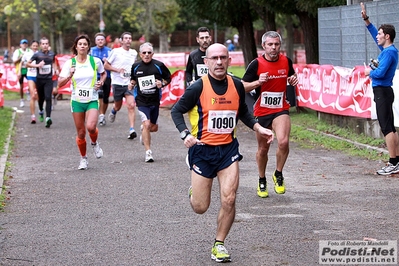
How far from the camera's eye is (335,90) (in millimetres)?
16953

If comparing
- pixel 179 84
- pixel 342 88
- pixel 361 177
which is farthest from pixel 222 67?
pixel 179 84

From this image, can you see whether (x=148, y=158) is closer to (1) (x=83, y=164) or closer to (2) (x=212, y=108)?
(1) (x=83, y=164)

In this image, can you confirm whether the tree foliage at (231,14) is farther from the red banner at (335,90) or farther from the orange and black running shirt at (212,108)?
the orange and black running shirt at (212,108)

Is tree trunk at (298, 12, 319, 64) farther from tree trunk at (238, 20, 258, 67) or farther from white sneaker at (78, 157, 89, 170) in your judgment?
white sneaker at (78, 157, 89, 170)

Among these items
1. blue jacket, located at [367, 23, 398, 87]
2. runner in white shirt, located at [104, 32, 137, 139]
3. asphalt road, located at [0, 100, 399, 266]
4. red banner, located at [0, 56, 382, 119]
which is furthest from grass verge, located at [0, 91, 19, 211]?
blue jacket, located at [367, 23, 398, 87]

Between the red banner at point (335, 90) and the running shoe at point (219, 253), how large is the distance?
849 cm

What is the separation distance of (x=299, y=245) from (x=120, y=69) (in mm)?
10585

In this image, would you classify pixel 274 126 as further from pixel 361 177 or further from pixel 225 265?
pixel 225 265

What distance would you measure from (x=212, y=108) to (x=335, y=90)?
10204mm

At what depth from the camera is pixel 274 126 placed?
991 centimetres

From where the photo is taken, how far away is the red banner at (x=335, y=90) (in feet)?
50.1

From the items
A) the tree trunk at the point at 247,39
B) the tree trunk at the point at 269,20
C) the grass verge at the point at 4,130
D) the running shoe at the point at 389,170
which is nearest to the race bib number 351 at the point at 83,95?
the grass verge at the point at 4,130

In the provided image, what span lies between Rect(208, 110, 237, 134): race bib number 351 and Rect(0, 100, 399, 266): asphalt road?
3.49ft

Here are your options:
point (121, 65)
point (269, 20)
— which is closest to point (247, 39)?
point (269, 20)
